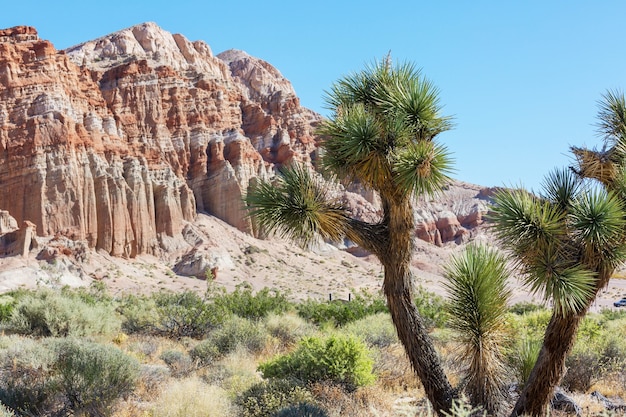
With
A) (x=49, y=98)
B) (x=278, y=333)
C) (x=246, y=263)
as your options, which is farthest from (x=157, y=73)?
(x=278, y=333)

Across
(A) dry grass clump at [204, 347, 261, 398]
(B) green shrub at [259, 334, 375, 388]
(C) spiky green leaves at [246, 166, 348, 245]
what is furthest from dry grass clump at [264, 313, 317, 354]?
(C) spiky green leaves at [246, 166, 348, 245]

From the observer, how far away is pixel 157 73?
Answer: 75625 millimetres

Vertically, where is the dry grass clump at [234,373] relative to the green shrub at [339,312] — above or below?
below

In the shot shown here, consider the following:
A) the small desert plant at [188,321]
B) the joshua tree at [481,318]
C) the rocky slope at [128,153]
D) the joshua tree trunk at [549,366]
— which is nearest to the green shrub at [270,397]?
the joshua tree at [481,318]

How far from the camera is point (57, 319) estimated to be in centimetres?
1326

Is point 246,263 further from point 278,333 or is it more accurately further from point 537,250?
point 537,250

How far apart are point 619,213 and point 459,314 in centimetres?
207

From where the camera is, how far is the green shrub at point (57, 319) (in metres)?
13.2

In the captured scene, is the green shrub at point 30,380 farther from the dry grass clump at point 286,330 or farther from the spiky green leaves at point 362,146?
the dry grass clump at point 286,330

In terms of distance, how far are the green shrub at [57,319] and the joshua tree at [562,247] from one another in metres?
10.4

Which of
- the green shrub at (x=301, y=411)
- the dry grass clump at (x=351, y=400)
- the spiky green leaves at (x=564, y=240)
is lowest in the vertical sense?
the dry grass clump at (x=351, y=400)

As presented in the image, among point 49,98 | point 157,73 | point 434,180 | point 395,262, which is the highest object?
point 157,73

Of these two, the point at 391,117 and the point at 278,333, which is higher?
the point at 391,117

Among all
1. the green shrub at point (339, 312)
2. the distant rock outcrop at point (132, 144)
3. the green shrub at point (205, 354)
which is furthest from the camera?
the distant rock outcrop at point (132, 144)
